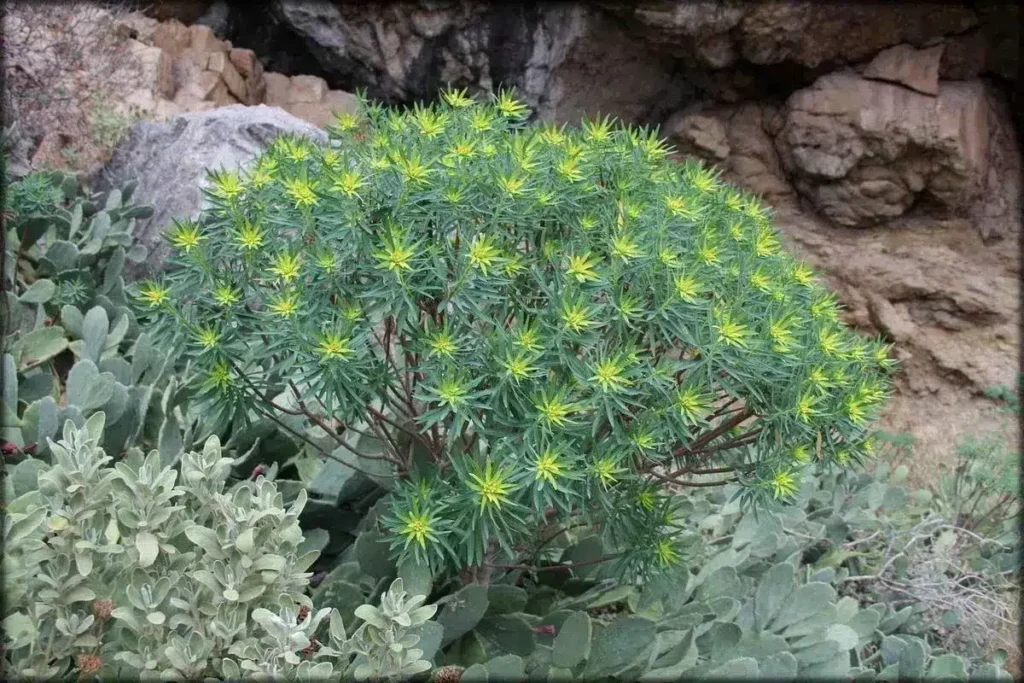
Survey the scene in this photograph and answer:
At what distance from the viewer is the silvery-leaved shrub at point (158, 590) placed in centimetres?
217

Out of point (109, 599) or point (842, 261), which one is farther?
point (842, 261)

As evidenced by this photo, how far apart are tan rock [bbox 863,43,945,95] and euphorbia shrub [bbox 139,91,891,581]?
509cm

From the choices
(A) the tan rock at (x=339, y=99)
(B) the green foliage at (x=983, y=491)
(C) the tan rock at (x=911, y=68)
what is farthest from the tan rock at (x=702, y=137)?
(B) the green foliage at (x=983, y=491)

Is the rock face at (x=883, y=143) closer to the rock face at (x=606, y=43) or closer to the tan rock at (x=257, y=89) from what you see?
the rock face at (x=606, y=43)

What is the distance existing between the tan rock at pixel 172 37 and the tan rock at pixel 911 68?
18.2ft

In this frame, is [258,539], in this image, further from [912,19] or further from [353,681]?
[912,19]

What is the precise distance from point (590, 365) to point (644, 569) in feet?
3.41

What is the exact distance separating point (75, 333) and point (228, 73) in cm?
405

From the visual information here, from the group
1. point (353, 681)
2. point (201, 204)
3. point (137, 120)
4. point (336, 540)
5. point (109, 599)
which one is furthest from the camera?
point (137, 120)

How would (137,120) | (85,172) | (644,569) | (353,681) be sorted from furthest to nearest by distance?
(137,120) < (85,172) < (644,569) < (353,681)

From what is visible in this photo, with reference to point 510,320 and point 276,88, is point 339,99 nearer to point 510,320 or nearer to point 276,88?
point 276,88

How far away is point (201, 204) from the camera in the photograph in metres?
4.82

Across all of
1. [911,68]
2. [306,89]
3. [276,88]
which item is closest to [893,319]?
[911,68]

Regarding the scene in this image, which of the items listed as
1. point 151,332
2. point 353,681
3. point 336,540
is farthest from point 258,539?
point 336,540
